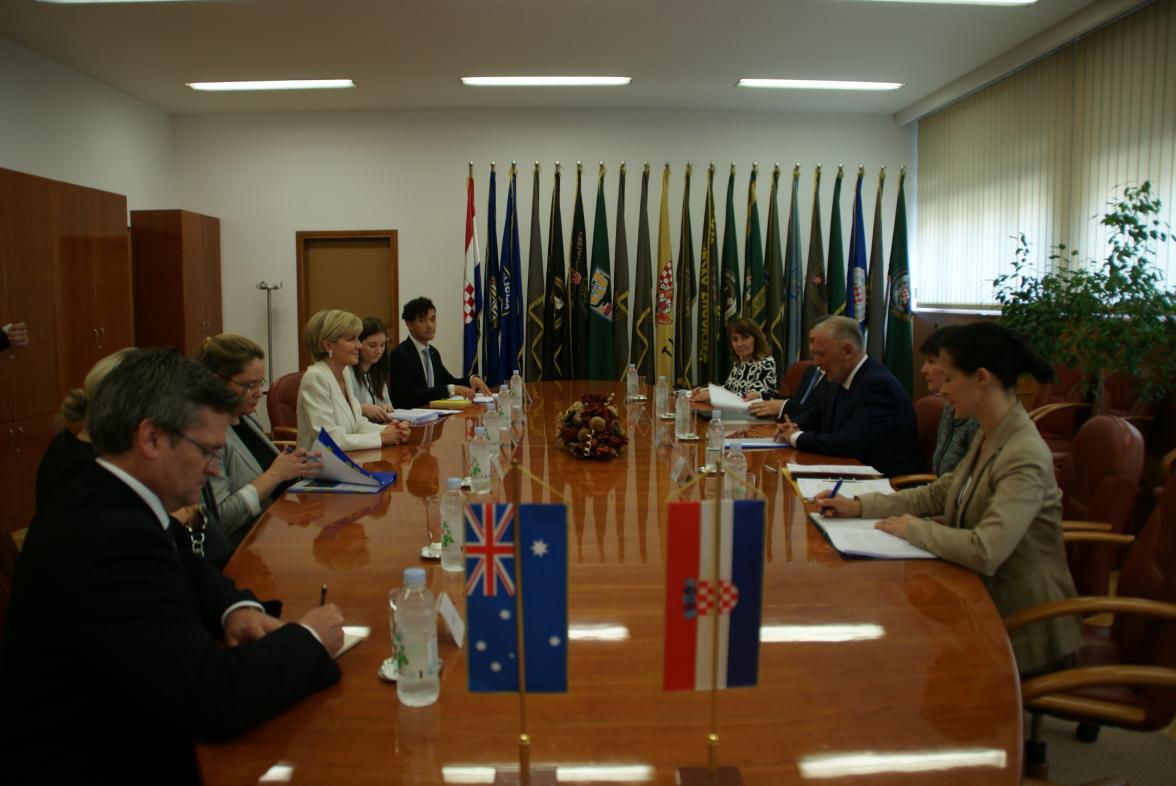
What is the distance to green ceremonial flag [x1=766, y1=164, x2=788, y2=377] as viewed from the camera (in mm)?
6941

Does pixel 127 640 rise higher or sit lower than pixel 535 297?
lower

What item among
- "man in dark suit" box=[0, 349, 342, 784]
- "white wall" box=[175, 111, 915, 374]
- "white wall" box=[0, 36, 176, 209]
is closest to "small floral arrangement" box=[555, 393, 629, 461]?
"man in dark suit" box=[0, 349, 342, 784]

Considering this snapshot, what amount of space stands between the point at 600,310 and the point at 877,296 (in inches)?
91.2

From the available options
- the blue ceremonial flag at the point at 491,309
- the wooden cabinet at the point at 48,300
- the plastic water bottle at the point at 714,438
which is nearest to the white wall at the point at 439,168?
the blue ceremonial flag at the point at 491,309

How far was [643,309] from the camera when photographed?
7109 millimetres

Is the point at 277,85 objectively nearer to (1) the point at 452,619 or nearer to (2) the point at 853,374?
(2) the point at 853,374

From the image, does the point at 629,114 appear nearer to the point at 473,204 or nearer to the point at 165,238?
the point at 473,204

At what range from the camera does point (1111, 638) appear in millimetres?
2039

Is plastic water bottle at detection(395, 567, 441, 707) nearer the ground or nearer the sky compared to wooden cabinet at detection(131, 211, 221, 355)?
nearer the ground

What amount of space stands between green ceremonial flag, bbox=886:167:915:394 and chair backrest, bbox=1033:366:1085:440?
143 centimetres

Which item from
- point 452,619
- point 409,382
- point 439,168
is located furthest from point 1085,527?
point 439,168

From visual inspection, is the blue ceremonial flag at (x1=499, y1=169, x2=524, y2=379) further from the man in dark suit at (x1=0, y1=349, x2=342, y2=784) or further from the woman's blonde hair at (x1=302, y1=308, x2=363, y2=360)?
the man in dark suit at (x1=0, y1=349, x2=342, y2=784)

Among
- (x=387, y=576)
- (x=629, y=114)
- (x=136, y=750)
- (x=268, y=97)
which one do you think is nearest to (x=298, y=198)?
(x=268, y=97)

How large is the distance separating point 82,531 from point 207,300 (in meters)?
6.59
